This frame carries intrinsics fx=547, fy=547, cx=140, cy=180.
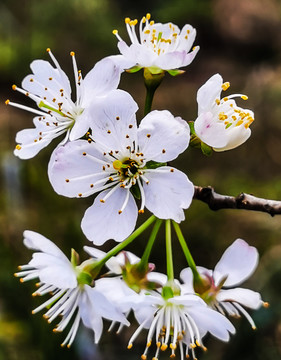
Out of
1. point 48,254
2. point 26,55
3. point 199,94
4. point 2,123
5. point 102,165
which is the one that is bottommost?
point 2,123

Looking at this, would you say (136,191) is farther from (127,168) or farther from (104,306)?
(104,306)

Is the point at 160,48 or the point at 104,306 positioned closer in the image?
the point at 104,306

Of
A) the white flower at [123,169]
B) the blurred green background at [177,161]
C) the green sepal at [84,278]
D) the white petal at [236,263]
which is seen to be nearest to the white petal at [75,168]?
the white flower at [123,169]

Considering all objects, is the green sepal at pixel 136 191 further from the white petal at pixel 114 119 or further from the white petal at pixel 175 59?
the white petal at pixel 175 59

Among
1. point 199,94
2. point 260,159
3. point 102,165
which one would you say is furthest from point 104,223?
point 260,159

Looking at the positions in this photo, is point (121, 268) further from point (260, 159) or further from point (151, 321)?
point (260, 159)

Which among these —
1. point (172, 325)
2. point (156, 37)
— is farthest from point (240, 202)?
point (156, 37)

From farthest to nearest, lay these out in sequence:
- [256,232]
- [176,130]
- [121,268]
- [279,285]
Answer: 1. [256,232]
2. [279,285]
3. [121,268]
4. [176,130]
